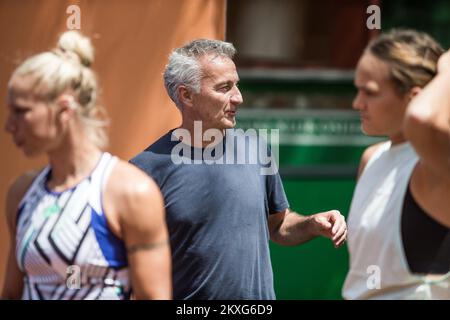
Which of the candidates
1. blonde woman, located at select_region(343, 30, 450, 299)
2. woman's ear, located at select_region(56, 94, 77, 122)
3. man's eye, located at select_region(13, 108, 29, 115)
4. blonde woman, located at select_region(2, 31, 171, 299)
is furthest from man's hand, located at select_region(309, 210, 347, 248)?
man's eye, located at select_region(13, 108, 29, 115)

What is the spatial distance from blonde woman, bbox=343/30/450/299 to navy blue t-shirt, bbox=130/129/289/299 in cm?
74

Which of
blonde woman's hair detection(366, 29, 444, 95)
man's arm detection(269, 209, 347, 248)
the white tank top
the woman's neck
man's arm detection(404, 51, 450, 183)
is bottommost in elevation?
man's arm detection(269, 209, 347, 248)

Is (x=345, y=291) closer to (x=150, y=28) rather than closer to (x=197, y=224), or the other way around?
(x=197, y=224)

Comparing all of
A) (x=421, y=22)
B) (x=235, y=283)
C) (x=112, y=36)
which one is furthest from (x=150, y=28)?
(x=421, y=22)

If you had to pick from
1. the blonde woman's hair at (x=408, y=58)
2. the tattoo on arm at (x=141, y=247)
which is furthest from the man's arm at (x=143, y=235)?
the blonde woman's hair at (x=408, y=58)

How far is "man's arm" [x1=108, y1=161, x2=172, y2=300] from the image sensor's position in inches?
108

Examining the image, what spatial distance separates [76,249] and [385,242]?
2.95 feet

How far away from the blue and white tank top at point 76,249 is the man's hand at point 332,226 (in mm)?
982

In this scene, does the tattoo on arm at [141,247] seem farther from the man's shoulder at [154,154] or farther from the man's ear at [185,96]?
the man's ear at [185,96]

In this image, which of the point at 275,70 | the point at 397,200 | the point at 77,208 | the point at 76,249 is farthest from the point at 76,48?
the point at 275,70

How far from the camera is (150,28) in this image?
4.80 meters

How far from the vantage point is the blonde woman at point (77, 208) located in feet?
9.04

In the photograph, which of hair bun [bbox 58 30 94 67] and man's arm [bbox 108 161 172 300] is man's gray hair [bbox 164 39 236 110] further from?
man's arm [bbox 108 161 172 300]
